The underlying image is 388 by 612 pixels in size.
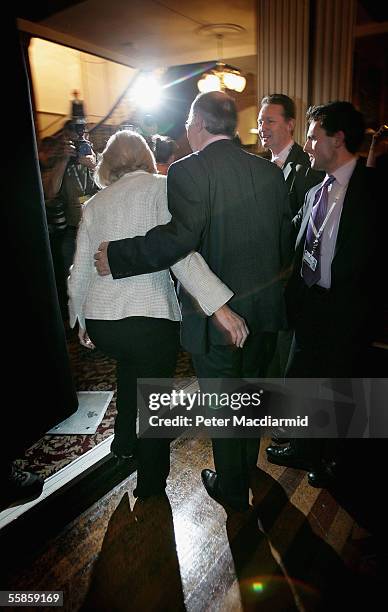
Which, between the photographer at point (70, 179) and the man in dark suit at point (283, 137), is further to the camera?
the photographer at point (70, 179)

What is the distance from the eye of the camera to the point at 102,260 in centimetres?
136

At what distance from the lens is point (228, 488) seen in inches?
63.6

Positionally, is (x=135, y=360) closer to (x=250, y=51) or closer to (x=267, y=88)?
(x=267, y=88)

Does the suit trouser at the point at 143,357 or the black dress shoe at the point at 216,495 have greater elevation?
the suit trouser at the point at 143,357

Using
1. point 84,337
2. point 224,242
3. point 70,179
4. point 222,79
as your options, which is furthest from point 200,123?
point 222,79

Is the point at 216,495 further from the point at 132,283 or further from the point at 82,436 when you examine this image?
the point at 132,283

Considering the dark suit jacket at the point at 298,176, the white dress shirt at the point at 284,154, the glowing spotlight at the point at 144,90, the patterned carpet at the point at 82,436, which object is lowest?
the patterned carpet at the point at 82,436

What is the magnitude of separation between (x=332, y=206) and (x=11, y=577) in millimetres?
1804

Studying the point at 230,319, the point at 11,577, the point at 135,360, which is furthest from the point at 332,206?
the point at 11,577

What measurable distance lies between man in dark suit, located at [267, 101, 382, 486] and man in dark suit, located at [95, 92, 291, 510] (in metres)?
0.21

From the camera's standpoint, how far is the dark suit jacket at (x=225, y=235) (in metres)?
1.29

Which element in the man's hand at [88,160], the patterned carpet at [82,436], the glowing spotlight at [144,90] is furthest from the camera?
the glowing spotlight at [144,90]

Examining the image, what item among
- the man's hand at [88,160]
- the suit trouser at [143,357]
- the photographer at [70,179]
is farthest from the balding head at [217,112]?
the photographer at [70,179]

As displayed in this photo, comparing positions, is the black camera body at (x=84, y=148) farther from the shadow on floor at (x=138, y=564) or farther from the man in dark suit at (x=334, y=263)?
the shadow on floor at (x=138, y=564)
